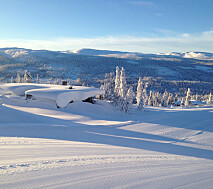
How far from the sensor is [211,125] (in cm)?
1452

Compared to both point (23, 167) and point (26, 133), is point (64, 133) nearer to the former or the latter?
point (26, 133)

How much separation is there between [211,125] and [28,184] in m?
16.0

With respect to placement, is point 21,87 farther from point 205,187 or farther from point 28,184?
point 205,187

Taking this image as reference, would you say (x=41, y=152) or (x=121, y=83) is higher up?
(x=121, y=83)

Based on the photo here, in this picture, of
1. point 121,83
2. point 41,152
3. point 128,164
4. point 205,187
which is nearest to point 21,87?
point 121,83

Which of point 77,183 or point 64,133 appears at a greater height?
point 77,183

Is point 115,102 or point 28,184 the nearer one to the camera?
point 28,184

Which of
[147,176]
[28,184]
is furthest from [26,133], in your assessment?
[147,176]

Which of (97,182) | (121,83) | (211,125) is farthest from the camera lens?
(121,83)

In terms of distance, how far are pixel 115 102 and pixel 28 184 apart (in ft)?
78.6

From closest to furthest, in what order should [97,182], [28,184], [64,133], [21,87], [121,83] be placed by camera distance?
[28,184] < [97,182] < [64,133] < [21,87] < [121,83]

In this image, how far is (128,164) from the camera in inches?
181

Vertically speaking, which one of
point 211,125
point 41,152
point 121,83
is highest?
point 121,83

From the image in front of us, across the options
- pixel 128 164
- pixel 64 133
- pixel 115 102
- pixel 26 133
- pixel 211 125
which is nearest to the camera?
pixel 128 164
